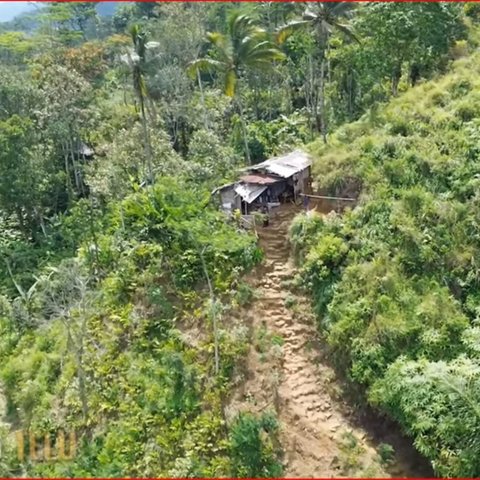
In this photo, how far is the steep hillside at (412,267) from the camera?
12719 mm

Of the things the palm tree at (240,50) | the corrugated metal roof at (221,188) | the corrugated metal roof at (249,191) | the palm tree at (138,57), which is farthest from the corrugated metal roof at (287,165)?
the palm tree at (138,57)

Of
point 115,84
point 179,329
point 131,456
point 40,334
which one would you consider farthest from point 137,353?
point 115,84

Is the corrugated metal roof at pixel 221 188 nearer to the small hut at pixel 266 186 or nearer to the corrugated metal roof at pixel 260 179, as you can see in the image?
the small hut at pixel 266 186

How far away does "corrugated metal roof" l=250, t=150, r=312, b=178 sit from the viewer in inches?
784

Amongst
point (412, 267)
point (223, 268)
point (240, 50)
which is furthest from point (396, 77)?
point (223, 268)

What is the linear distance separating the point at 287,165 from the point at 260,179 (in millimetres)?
1254

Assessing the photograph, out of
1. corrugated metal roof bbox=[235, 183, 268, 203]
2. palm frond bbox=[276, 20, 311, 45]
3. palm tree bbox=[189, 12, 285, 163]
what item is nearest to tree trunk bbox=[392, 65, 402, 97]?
palm frond bbox=[276, 20, 311, 45]

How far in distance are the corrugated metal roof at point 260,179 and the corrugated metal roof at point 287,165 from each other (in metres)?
0.22

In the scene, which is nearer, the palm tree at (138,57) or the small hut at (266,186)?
the small hut at (266,186)

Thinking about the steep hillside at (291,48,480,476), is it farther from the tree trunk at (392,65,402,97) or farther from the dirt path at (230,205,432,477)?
the tree trunk at (392,65,402,97)

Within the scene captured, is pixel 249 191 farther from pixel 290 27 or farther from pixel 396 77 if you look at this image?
pixel 396 77

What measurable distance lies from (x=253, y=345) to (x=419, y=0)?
51.1ft

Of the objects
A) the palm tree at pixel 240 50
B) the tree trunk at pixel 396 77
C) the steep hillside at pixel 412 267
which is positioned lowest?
the steep hillside at pixel 412 267

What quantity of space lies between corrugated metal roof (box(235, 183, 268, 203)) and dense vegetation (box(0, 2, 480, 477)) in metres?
1.40
